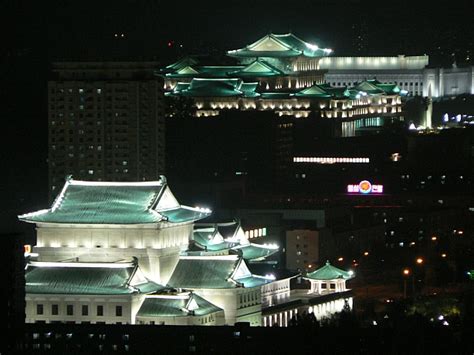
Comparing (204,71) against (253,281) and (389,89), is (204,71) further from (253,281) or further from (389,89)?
(253,281)

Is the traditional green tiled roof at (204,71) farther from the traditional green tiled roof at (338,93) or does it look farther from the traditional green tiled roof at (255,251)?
the traditional green tiled roof at (255,251)

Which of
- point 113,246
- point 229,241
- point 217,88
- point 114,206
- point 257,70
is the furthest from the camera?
point 257,70

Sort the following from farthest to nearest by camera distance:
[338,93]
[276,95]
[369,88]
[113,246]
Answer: [369,88] → [338,93] → [276,95] → [113,246]

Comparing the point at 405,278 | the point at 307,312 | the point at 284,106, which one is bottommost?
the point at 307,312

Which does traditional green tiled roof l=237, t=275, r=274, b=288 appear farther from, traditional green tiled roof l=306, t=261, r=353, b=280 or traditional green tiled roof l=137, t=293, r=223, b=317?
traditional green tiled roof l=306, t=261, r=353, b=280

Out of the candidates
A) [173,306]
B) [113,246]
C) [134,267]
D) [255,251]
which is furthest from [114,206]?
[255,251]

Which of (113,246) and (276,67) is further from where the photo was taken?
(276,67)

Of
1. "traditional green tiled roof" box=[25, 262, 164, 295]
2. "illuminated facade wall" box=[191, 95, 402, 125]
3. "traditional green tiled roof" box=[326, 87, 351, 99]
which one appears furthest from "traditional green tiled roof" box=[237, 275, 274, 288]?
"traditional green tiled roof" box=[326, 87, 351, 99]

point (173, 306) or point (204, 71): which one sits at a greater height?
point (204, 71)
